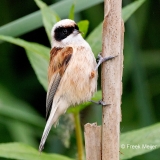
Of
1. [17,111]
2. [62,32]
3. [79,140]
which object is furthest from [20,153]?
[17,111]

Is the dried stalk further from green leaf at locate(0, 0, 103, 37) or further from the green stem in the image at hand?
green leaf at locate(0, 0, 103, 37)

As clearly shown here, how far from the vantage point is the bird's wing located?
7.80 feet

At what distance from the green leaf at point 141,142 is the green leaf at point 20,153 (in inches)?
11.2

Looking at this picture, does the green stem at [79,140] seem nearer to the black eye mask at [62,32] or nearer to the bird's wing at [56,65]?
the bird's wing at [56,65]

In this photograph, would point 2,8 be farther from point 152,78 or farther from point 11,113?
point 152,78

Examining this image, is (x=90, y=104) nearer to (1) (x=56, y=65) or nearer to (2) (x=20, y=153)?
(1) (x=56, y=65)

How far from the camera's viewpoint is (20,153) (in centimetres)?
215

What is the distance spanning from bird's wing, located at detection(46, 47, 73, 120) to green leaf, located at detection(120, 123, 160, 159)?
39 centimetres

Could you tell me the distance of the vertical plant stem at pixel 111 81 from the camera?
188 centimetres

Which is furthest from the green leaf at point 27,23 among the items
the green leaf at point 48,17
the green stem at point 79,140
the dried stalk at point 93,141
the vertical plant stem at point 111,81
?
the dried stalk at point 93,141

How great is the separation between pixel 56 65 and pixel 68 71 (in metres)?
0.06

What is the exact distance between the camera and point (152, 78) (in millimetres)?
3723

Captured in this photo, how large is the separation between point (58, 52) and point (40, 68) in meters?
0.12

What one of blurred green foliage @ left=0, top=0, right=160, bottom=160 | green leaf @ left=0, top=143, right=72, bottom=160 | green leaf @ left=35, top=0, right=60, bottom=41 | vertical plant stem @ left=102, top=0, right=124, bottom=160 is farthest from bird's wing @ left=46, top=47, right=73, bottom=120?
vertical plant stem @ left=102, top=0, right=124, bottom=160
